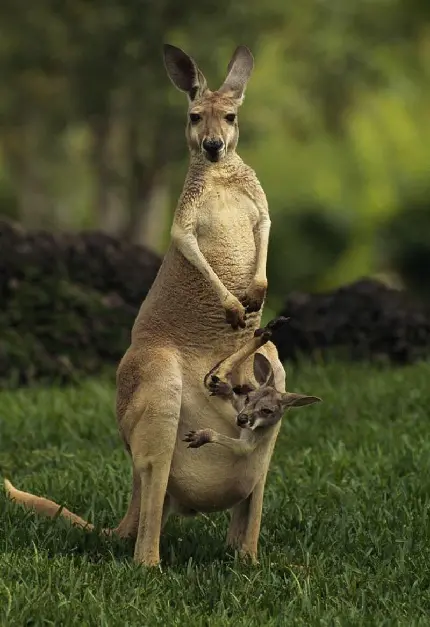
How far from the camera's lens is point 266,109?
2033 cm

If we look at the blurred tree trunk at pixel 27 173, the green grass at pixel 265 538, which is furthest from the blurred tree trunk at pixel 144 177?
the green grass at pixel 265 538

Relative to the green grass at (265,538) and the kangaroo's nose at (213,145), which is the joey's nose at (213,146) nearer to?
the kangaroo's nose at (213,145)

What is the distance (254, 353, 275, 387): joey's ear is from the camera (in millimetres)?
5086

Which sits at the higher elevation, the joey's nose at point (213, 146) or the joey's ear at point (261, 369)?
the joey's nose at point (213, 146)

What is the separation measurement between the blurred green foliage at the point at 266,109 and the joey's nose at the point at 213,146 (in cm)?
1366

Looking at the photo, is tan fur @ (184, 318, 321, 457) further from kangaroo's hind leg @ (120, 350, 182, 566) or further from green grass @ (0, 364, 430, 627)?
green grass @ (0, 364, 430, 627)

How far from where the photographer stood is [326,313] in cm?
1114

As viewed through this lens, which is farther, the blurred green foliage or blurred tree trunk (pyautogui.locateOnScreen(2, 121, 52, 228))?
blurred tree trunk (pyautogui.locateOnScreen(2, 121, 52, 228))

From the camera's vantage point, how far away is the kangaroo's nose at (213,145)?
5.00 m

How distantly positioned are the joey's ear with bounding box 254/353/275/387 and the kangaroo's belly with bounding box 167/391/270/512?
0.53ft

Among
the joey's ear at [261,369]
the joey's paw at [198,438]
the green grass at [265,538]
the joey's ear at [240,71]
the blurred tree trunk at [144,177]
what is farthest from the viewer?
the blurred tree trunk at [144,177]

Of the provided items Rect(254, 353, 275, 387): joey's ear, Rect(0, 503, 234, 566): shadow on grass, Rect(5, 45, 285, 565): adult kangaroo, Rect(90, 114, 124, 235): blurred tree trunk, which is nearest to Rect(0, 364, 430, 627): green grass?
Rect(0, 503, 234, 566): shadow on grass

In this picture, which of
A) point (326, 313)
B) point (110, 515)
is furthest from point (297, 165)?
point (110, 515)

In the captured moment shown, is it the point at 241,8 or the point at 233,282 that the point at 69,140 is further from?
the point at 233,282
